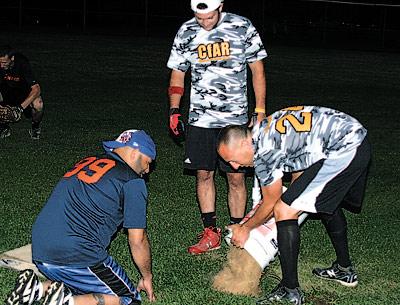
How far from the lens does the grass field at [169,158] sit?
19.9 feet

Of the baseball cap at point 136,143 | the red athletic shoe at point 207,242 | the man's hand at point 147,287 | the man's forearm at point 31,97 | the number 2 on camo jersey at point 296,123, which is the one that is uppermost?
the number 2 on camo jersey at point 296,123

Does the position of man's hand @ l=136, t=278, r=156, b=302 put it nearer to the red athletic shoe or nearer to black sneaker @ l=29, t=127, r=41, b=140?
the red athletic shoe

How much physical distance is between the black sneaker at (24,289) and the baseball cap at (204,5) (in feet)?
8.19

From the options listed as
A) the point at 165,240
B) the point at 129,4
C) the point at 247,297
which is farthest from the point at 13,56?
the point at 129,4

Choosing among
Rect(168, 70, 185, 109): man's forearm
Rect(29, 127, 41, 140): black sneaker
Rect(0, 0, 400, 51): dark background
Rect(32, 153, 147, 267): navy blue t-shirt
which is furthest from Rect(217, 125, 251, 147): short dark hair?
Rect(0, 0, 400, 51): dark background

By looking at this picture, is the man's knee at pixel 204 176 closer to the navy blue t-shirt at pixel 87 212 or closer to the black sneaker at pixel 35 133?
the navy blue t-shirt at pixel 87 212

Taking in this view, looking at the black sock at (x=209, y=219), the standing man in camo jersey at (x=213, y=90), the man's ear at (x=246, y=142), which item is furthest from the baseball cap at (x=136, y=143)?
the black sock at (x=209, y=219)

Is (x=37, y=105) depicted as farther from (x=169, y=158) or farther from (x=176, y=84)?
(x=176, y=84)

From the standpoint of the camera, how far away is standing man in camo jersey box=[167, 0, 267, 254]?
6.50m

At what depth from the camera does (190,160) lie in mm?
6664

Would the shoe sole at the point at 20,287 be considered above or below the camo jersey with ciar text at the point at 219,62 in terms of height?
A: below

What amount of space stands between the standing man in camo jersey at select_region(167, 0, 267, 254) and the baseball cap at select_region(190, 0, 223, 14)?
132 mm

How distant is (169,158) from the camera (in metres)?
10.1

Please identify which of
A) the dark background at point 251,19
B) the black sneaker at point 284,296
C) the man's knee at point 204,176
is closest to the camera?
the black sneaker at point 284,296
